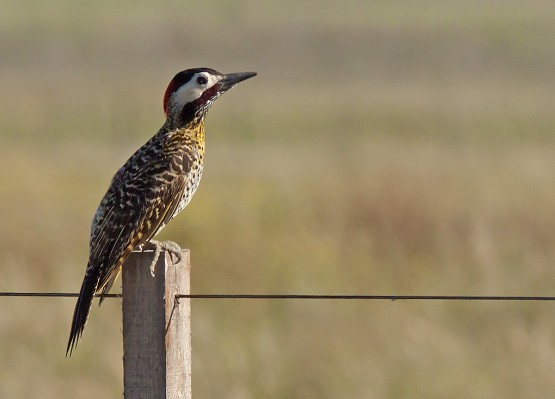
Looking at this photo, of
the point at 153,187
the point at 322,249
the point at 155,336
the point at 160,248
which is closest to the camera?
the point at 155,336

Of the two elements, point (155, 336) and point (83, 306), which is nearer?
point (155, 336)

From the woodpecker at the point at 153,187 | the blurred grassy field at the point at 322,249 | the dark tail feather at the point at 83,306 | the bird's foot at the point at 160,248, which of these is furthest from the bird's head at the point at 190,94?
the blurred grassy field at the point at 322,249

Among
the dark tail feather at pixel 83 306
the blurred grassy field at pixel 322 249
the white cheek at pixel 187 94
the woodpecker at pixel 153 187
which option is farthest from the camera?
the blurred grassy field at pixel 322 249

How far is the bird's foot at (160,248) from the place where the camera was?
4832 mm

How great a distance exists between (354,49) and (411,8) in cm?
3777

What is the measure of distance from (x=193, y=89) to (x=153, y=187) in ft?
2.73

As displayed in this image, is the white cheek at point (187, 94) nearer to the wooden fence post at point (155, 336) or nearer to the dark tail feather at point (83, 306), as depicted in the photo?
the dark tail feather at point (83, 306)

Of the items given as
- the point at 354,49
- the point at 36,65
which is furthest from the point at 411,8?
the point at 36,65

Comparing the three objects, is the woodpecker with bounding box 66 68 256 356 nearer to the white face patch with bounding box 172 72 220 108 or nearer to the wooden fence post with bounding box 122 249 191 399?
the white face patch with bounding box 172 72 220 108

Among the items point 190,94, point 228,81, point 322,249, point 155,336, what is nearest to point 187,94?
point 190,94

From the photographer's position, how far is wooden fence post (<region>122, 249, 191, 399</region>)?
4668 mm

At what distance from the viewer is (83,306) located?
5.23 metres

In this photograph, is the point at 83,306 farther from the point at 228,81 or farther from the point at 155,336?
the point at 228,81

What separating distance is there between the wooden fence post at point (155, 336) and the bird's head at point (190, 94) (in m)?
2.20
